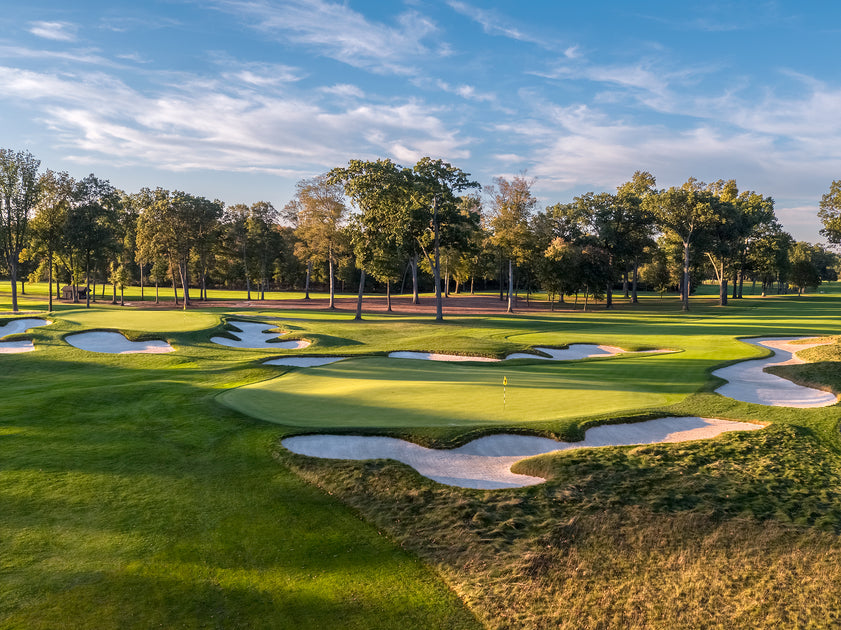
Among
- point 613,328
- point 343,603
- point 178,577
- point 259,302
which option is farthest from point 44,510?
point 259,302

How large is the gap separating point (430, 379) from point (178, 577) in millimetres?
13229

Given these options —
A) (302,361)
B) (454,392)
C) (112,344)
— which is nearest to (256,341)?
(112,344)

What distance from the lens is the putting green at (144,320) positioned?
3200 cm

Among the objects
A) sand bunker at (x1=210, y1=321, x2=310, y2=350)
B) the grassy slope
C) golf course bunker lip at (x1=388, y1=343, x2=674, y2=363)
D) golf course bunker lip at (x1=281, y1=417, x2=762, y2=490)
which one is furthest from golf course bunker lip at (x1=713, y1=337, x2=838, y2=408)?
sand bunker at (x1=210, y1=321, x2=310, y2=350)

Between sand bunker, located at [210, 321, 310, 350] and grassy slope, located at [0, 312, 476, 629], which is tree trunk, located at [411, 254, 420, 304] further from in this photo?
grassy slope, located at [0, 312, 476, 629]

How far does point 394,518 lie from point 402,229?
36361 millimetres

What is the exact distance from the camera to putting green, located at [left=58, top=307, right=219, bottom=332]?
105 feet

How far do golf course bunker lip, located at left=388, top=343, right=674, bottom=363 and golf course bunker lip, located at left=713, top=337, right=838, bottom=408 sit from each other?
5.53 m

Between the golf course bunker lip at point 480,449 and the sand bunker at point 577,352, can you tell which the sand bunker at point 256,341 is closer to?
the sand bunker at point 577,352

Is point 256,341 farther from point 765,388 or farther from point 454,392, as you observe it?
point 765,388

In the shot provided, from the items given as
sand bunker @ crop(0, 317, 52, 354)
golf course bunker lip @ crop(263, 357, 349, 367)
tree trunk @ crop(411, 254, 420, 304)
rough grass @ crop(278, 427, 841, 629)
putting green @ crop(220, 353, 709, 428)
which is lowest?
rough grass @ crop(278, 427, 841, 629)

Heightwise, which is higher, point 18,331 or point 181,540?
point 18,331

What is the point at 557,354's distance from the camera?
28562 mm

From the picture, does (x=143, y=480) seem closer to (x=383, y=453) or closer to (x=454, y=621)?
(x=383, y=453)
